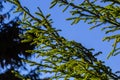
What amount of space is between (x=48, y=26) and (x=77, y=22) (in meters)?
0.41

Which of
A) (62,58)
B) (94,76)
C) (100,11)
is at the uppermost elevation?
(100,11)

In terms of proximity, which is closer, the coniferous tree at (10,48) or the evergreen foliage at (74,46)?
the evergreen foliage at (74,46)

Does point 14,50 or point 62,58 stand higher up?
point 14,50

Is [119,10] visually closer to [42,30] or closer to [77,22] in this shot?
[77,22]

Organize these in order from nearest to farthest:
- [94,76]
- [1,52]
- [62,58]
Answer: [94,76] → [62,58] → [1,52]

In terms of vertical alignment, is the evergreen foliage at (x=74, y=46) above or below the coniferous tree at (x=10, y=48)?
below

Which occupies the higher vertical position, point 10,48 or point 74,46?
point 10,48

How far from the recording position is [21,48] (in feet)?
44.3

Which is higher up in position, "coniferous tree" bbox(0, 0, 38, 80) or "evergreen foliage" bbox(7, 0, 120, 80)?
"coniferous tree" bbox(0, 0, 38, 80)

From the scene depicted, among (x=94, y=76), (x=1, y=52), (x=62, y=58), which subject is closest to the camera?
(x=94, y=76)

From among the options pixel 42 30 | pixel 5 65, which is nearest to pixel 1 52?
pixel 5 65

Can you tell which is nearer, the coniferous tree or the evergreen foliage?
the evergreen foliage

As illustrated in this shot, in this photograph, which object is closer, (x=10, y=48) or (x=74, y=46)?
(x=74, y=46)

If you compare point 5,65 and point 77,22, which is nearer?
point 77,22
